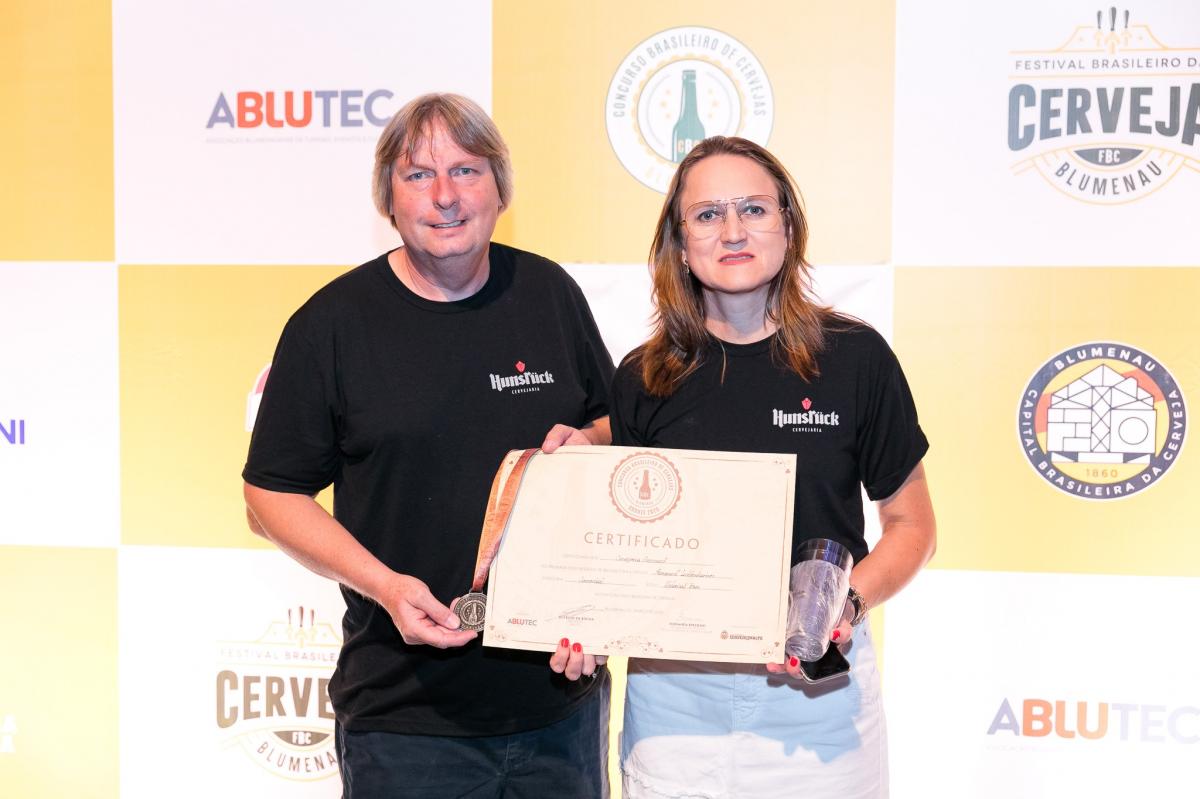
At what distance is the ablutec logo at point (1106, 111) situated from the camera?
2488mm

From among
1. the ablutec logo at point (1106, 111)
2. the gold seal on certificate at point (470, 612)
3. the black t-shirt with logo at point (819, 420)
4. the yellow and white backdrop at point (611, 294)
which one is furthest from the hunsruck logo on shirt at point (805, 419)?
the ablutec logo at point (1106, 111)

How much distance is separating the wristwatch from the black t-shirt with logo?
0.10 metres

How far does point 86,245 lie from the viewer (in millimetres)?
2848

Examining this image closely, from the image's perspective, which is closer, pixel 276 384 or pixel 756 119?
pixel 276 384

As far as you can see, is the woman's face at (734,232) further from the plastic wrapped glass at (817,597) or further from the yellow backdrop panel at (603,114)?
the yellow backdrop panel at (603,114)

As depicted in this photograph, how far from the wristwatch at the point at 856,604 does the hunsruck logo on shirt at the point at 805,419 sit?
245 millimetres

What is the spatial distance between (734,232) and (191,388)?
1790mm

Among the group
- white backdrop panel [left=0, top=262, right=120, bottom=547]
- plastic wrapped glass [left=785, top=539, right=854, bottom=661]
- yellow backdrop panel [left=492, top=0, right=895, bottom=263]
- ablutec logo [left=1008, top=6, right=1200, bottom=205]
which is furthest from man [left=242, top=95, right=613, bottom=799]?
ablutec logo [left=1008, top=6, right=1200, bottom=205]

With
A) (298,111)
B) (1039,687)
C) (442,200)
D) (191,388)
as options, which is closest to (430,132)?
(442,200)

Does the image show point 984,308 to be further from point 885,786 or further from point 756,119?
point 885,786

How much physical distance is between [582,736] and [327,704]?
4.02ft

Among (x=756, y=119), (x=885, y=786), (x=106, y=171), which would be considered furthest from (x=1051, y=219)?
(x=106, y=171)

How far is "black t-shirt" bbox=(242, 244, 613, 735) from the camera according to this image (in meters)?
1.68

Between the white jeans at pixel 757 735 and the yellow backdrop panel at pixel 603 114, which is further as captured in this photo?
the yellow backdrop panel at pixel 603 114
